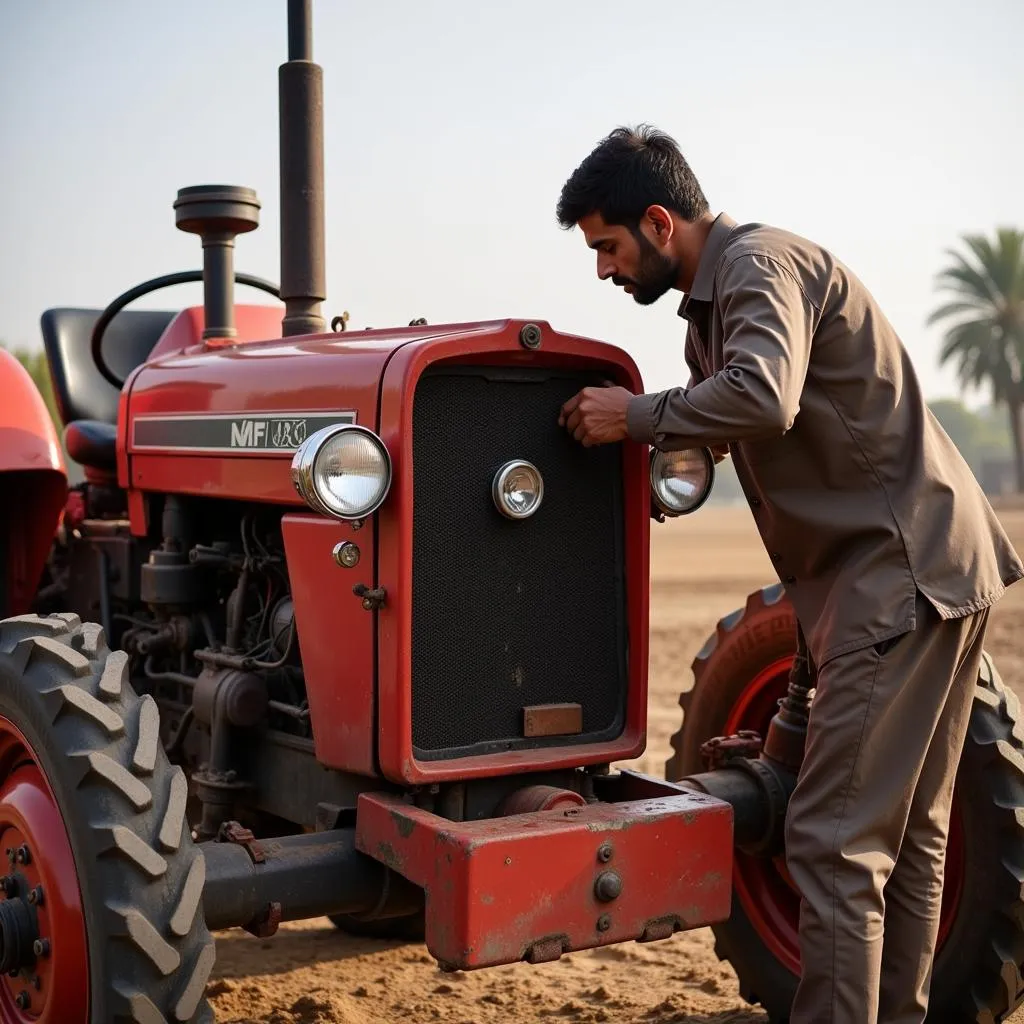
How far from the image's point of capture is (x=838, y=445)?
2.78m

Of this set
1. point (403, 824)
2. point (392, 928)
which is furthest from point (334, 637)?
point (392, 928)

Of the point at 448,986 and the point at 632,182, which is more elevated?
the point at 632,182

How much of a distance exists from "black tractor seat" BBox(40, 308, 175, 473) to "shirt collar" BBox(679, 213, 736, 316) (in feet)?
8.50

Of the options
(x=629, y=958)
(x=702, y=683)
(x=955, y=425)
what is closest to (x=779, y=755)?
(x=702, y=683)

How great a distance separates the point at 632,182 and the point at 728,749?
1.42 metres

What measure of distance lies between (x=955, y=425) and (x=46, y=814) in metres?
99.2

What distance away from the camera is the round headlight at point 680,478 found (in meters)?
3.16

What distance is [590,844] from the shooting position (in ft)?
8.81

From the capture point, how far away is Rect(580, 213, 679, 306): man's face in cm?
288

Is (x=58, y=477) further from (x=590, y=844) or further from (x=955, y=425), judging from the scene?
(x=955, y=425)

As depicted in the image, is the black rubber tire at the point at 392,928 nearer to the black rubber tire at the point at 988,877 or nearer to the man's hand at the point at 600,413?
the black rubber tire at the point at 988,877

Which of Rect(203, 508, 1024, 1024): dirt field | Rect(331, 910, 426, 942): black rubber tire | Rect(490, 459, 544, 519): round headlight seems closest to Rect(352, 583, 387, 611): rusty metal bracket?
Rect(490, 459, 544, 519): round headlight

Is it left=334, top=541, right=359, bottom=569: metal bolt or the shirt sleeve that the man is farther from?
left=334, top=541, right=359, bottom=569: metal bolt

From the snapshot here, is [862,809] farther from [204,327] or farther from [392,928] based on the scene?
[204,327]
